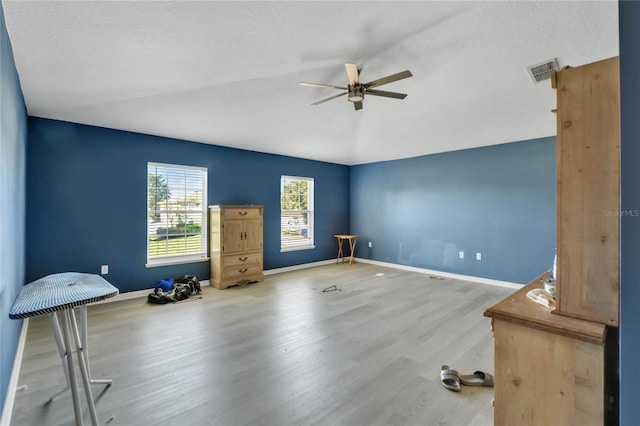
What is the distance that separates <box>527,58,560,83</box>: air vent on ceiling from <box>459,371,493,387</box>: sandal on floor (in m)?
2.59

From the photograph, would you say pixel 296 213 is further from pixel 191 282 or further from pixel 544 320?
pixel 544 320

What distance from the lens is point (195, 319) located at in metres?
3.38

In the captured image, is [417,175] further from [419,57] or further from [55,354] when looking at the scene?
[55,354]

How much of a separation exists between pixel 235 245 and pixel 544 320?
14.3ft

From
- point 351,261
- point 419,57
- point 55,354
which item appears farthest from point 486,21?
point 351,261

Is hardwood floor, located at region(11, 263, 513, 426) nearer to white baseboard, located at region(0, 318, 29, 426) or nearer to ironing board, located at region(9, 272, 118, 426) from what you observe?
white baseboard, located at region(0, 318, 29, 426)

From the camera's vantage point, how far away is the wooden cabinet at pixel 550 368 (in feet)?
4.04

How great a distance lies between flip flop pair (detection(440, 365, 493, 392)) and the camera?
81.2 inches

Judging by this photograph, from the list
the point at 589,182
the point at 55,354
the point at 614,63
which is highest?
the point at 614,63

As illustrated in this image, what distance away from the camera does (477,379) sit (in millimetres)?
2109

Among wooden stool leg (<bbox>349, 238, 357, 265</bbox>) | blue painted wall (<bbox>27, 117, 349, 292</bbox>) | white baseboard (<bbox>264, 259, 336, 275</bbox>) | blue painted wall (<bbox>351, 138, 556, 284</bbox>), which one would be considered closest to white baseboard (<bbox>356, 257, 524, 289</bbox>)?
blue painted wall (<bbox>351, 138, 556, 284</bbox>)

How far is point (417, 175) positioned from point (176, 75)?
189 inches

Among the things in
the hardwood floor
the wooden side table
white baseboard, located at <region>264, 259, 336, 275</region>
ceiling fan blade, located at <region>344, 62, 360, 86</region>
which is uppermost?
ceiling fan blade, located at <region>344, 62, 360, 86</region>

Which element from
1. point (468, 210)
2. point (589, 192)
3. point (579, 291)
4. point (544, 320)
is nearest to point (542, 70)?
point (589, 192)
